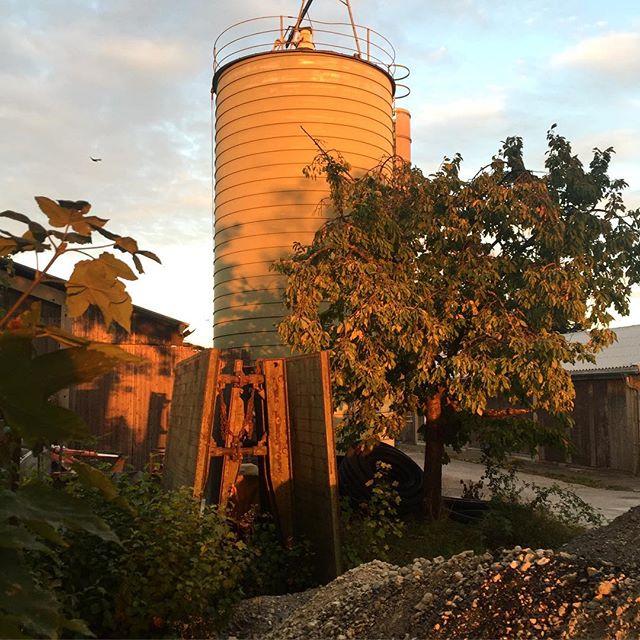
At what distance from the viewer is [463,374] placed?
7.76 metres

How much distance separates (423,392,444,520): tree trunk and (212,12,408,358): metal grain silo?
3.75m

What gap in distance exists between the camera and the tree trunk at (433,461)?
29.3 feet

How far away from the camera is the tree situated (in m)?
7.75

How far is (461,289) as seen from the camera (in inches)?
334

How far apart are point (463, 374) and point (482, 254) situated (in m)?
1.51

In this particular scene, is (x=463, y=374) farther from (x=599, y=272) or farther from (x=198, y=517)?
(x=198, y=517)

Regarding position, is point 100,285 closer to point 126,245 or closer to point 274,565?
point 126,245

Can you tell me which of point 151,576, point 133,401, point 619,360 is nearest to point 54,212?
point 151,576

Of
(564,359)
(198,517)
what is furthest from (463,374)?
(198,517)

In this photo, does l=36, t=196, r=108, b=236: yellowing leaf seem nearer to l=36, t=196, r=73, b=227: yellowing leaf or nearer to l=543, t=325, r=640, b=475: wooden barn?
l=36, t=196, r=73, b=227: yellowing leaf

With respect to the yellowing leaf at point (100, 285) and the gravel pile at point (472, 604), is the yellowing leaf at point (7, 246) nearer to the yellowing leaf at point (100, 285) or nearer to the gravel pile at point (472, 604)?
the yellowing leaf at point (100, 285)

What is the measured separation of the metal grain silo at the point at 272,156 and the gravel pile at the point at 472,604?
7.50 m

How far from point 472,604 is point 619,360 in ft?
50.0

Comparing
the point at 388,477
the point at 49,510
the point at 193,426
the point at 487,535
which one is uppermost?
the point at 49,510
